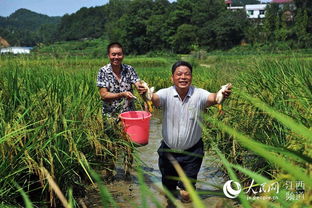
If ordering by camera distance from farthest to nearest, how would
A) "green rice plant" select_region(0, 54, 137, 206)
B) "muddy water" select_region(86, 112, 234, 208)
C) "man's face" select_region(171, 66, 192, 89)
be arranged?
"muddy water" select_region(86, 112, 234, 208) → "man's face" select_region(171, 66, 192, 89) → "green rice plant" select_region(0, 54, 137, 206)

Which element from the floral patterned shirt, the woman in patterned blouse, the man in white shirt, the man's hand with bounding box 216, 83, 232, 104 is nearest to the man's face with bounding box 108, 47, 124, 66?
the woman in patterned blouse

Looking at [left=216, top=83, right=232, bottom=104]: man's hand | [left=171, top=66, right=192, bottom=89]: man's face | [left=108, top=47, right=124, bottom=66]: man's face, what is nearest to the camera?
[left=216, top=83, right=232, bottom=104]: man's hand

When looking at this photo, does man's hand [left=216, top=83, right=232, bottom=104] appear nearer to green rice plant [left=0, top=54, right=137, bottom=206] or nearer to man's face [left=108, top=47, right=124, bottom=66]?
green rice plant [left=0, top=54, right=137, bottom=206]

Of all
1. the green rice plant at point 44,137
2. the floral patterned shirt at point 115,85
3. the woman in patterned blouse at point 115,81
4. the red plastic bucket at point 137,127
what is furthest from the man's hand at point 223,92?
the floral patterned shirt at point 115,85

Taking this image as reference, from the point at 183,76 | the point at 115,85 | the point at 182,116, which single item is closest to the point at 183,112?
the point at 182,116

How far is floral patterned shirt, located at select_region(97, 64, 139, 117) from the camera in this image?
12.9 ft

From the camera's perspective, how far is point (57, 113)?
2.96 m

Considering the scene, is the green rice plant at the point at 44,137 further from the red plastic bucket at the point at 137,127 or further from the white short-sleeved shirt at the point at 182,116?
the white short-sleeved shirt at the point at 182,116

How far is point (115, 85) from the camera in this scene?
13.0ft

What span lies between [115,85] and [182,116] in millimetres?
1160

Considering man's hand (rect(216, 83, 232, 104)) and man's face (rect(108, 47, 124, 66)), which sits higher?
man's face (rect(108, 47, 124, 66))

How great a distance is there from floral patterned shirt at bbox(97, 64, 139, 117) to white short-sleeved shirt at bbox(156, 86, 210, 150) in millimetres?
929

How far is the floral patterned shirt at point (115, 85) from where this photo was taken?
155 inches

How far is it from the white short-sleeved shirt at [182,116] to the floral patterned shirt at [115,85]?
93 centimetres
